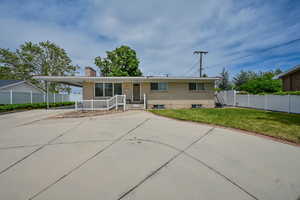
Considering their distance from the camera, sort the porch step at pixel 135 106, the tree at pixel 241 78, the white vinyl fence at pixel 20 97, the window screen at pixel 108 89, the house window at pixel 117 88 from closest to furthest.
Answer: the porch step at pixel 135 106, the white vinyl fence at pixel 20 97, the window screen at pixel 108 89, the house window at pixel 117 88, the tree at pixel 241 78

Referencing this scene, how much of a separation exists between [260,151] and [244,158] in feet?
2.32

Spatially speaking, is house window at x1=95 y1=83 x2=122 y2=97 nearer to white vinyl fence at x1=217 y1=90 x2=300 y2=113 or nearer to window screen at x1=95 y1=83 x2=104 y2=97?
window screen at x1=95 y1=83 x2=104 y2=97

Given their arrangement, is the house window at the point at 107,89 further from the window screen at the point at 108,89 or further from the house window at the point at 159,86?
the house window at the point at 159,86

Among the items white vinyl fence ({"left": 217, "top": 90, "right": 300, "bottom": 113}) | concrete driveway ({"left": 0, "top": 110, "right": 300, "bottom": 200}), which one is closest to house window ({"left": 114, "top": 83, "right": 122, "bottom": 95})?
concrete driveway ({"left": 0, "top": 110, "right": 300, "bottom": 200})

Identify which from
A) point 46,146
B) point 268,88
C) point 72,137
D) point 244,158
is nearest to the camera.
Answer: point 244,158

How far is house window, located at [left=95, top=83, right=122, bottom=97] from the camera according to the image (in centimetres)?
1201

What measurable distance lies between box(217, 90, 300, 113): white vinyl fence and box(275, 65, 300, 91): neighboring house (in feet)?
19.9

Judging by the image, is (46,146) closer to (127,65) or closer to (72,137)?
(72,137)

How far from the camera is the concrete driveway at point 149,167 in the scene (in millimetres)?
1985

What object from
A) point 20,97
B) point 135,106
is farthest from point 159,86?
point 20,97

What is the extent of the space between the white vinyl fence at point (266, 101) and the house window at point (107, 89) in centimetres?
1172

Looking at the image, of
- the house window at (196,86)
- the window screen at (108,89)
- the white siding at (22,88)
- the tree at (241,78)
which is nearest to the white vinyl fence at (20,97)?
the white siding at (22,88)

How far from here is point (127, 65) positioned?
25.0 metres

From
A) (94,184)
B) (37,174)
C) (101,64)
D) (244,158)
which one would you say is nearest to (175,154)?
(244,158)
